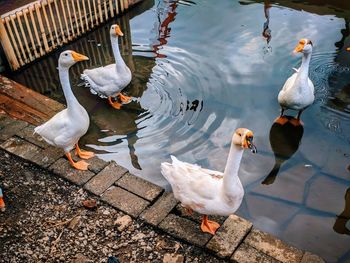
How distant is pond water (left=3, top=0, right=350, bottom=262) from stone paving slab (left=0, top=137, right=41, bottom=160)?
3.36 feet

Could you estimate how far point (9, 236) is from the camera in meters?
4.07

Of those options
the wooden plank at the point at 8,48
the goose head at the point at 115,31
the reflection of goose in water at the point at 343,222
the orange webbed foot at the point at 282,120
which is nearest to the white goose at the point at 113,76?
the goose head at the point at 115,31

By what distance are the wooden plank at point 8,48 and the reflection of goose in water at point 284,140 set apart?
522 cm

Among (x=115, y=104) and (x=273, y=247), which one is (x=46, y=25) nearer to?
(x=115, y=104)

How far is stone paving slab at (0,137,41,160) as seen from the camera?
5047mm

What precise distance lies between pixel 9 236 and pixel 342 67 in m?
6.59

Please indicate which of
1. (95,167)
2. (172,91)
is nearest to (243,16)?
(172,91)

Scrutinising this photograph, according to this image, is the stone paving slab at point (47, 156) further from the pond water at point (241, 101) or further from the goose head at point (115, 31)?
the goose head at point (115, 31)

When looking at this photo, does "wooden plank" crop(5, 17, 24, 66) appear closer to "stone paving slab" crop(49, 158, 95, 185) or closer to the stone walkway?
the stone walkway

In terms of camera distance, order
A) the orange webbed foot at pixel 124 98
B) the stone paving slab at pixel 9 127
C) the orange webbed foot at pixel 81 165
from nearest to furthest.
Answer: the orange webbed foot at pixel 81 165 < the stone paving slab at pixel 9 127 < the orange webbed foot at pixel 124 98

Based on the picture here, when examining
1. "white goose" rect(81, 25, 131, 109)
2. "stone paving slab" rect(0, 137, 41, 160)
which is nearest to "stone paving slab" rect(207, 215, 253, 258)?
"stone paving slab" rect(0, 137, 41, 160)

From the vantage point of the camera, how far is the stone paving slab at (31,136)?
5.23 m

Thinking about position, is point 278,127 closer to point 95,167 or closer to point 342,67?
point 342,67

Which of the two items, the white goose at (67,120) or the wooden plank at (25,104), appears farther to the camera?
the wooden plank at (25,104)
